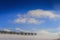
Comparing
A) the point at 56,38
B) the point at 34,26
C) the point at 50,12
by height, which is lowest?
the point at 56,38

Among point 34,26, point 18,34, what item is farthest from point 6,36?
point 34,26

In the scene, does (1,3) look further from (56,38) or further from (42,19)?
(56,38)

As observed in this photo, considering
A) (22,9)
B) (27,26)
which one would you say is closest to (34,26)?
(27,26)

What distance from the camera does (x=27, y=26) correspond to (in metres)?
2.94

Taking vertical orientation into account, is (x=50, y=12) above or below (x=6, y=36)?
above

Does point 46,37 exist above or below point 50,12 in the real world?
below

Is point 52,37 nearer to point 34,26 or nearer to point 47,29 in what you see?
point 47,29

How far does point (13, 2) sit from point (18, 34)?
1.66 ft

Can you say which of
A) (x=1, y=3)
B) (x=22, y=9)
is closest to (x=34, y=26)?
(x=22, y=9)

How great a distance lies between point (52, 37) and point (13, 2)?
→ 32.3 inches

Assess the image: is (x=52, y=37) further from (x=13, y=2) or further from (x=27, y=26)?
(x=13, y=2)

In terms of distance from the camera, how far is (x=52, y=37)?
296 centimetres

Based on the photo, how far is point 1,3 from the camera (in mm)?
2918

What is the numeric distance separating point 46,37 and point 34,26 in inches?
10.0
